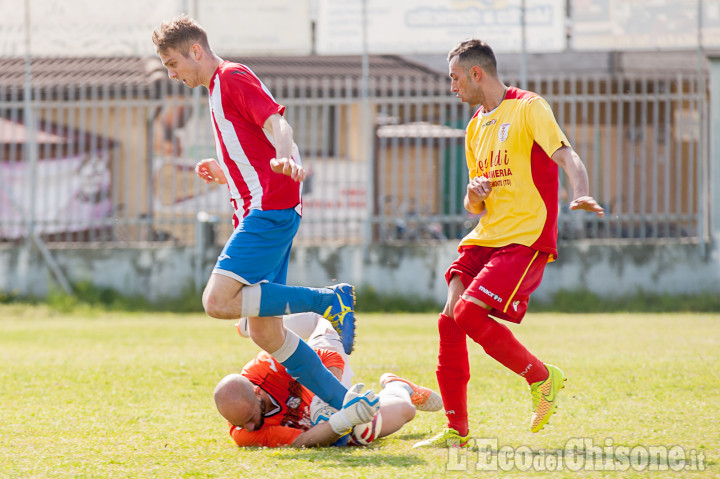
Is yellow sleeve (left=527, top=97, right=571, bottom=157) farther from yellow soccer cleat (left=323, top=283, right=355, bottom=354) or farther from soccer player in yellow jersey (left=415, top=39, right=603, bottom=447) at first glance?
yellow soccer cleat (left=323, top=283, right=355, bottom=354)

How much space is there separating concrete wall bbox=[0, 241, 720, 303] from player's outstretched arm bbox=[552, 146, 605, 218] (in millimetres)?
8377

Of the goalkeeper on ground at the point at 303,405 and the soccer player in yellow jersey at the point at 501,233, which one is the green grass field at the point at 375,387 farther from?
the soccer player in yellow jersey at the point at 501,233

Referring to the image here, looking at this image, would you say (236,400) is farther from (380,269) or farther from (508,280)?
(380,269)

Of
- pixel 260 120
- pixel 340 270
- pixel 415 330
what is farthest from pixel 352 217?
pixel 260 120

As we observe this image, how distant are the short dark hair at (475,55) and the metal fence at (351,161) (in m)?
8.08

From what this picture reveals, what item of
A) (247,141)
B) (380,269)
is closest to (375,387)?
(247,141)

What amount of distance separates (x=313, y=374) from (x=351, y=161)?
9.04 metres

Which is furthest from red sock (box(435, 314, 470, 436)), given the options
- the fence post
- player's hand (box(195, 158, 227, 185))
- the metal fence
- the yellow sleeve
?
the fence post

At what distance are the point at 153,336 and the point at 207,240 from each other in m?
3.45

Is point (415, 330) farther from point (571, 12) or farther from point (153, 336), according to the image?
point (571, 12)

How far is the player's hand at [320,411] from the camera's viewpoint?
14.8 feet

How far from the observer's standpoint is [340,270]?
13.1m

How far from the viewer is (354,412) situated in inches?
167

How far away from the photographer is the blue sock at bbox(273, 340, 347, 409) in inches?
172
